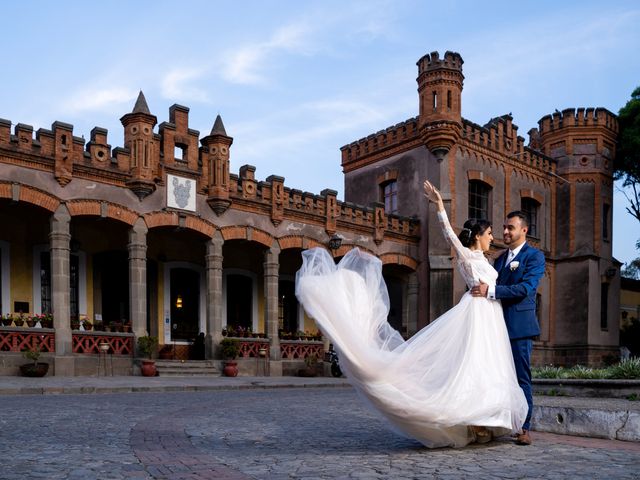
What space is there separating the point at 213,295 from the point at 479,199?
13.5m

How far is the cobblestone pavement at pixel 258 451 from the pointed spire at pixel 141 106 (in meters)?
11.8

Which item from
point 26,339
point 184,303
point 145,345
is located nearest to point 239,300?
point 184,303

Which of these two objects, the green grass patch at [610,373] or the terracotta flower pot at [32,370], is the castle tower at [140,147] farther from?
the green grass patch at [610,373]

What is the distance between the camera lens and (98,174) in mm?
18672

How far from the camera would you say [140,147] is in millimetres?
19344

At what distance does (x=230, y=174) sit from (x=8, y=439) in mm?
15646

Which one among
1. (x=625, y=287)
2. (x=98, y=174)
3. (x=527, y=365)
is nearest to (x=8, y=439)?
(x=527, y=365)

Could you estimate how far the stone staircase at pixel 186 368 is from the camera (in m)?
18.9

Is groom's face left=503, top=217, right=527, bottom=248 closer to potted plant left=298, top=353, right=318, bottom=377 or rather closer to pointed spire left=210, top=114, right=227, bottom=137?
pointed spire left=210, top=114, right=227, bottom=137

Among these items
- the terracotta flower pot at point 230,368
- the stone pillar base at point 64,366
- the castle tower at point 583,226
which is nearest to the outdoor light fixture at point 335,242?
the terracotta flower pot at point 230,368

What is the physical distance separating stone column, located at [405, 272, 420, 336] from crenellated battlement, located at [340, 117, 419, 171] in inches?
229

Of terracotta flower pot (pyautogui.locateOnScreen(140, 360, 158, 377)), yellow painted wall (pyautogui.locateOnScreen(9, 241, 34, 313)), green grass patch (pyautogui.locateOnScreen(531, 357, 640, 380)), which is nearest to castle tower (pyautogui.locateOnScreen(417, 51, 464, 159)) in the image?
terracotta flower pot (pyautogui.locateOnScreen(140, 360, 158, 377))

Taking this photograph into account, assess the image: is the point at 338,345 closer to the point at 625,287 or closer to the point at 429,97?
the point at 429,97

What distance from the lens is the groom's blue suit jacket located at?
601 centimetres
